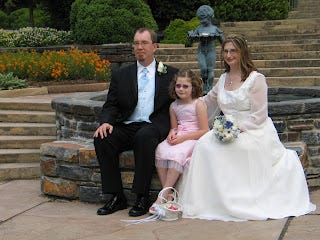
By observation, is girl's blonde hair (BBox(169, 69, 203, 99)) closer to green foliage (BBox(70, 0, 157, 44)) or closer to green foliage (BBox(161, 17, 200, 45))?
green foliage (BBox(70, 0, 157, 44))

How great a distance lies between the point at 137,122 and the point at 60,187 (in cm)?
101

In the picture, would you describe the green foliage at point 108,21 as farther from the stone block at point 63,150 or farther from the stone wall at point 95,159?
the stone block at point 63,150

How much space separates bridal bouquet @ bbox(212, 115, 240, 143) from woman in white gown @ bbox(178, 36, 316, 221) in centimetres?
7

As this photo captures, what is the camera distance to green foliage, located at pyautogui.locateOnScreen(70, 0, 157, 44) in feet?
47.7

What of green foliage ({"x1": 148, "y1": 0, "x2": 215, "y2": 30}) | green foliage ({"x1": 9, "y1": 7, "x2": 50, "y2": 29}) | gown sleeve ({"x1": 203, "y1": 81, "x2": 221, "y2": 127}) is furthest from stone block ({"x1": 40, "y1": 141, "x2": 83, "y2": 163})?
green foliage ({"x1": 9, "y1": 7, "x2": 50, "y2": 29})

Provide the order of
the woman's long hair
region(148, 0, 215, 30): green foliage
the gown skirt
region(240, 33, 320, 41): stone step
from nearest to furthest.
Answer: the gown skirt
the woman's long hair
region(240, 33, 320, 41): stone step
region(148, 0, 215, 30): green foliage

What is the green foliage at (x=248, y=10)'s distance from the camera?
58.0ft

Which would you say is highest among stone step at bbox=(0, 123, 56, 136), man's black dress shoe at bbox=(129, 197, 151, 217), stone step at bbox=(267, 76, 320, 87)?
stone step at bbox=(267, 76, 320, 87)

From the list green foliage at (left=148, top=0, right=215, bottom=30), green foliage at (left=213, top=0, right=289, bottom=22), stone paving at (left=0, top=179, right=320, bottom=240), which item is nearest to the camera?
stone paving at (left=0, top=179, right=320, bottom=240)

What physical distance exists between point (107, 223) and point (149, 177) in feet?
1.71

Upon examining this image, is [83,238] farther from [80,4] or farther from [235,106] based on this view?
[80,4]

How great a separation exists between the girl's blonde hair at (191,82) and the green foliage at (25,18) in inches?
661

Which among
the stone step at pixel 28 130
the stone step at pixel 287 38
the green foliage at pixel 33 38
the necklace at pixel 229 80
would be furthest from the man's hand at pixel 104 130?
the green foliage at pixel 33 38

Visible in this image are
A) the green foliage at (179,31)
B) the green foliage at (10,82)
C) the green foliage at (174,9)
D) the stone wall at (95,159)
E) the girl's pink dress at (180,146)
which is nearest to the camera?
the girl's pink dress at (180,146)
